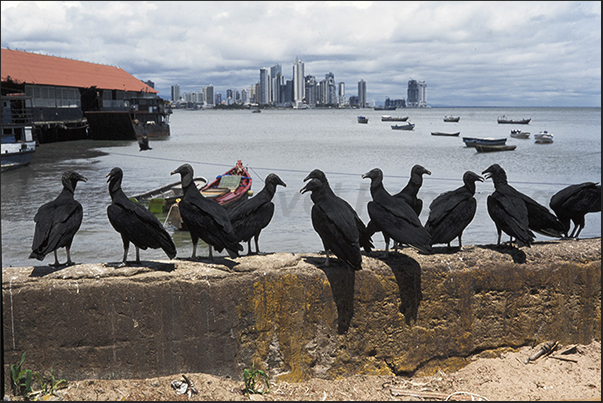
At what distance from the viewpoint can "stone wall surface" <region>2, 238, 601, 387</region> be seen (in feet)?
15.0

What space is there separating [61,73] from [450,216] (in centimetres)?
5645

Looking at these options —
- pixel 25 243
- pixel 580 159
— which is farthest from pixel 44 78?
pixel 580 159

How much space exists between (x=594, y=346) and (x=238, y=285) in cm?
358

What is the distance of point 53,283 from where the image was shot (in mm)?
4566

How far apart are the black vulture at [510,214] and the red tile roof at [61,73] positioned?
1621 inches

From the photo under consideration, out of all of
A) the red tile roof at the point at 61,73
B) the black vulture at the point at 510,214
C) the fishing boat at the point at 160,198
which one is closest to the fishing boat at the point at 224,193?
the fishing boat at the point at 160,198

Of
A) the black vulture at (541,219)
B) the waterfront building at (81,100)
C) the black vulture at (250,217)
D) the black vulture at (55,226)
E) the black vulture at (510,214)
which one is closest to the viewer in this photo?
the black vulture at (55,226)

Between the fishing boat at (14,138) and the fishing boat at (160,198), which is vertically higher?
the fishing boat at (14,138)

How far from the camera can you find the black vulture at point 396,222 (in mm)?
4957

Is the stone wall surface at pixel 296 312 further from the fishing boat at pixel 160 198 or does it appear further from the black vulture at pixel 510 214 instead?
the fishing boat at pixel 160 198

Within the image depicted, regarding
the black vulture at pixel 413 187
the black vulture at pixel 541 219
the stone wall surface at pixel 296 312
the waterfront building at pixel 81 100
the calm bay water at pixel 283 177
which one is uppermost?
the waterfront building at pixel 81 100

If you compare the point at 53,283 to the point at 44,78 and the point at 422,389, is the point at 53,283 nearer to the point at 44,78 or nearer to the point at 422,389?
the point at 422,389

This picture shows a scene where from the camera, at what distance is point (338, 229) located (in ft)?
15.9

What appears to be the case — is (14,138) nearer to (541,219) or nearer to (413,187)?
(413,187)
